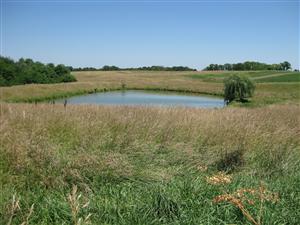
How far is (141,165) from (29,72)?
60.1 metres

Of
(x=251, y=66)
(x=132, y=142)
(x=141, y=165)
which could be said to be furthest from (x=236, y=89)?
(x=251, y=66)

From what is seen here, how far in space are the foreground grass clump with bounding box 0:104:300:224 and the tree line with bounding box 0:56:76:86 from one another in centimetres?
5000

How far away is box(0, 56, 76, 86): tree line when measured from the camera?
57.0 metres

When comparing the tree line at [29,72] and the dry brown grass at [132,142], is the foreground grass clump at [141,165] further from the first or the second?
the tree line at [29,72]

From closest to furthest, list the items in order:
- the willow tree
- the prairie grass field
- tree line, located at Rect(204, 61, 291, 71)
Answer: the prairie grass field, the willow tree, tree line, located at Rect(204, 61, 291, 71)

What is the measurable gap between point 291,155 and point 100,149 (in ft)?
9.44

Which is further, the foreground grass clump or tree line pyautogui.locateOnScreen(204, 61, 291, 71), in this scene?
tree line pyautogui.locateOnScreen(204, 61, 291, 71)

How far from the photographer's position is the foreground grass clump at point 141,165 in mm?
3928

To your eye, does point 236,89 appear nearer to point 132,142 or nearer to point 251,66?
point 132,142

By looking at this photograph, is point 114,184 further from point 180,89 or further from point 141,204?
point 180,89

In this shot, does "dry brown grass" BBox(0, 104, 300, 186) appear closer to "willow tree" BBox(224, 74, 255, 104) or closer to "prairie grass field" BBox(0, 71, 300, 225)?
"prairie grass field" BBox(0, 71, 300, 225)

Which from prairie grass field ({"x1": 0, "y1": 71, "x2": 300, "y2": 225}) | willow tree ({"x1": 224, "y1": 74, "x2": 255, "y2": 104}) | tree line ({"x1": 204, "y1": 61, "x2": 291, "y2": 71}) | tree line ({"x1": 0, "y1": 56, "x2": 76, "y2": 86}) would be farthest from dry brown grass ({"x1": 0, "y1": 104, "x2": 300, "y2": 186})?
tree line ({"x1": 204, "y1": 61, "x2": 291, "y2": 71})

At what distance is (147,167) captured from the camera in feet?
18.9

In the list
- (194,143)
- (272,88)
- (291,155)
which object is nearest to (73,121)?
(194,143)
